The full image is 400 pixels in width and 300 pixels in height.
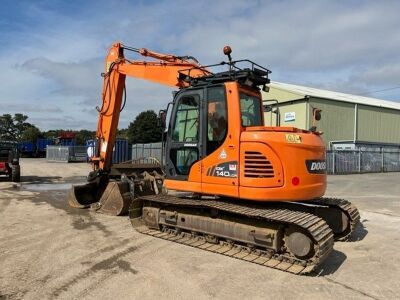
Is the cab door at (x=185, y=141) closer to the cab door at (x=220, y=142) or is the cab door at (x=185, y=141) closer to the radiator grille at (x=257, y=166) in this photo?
the cab door at (x=220, y=142)

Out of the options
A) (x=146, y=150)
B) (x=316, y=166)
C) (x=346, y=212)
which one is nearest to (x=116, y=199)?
(x=316, y=166)

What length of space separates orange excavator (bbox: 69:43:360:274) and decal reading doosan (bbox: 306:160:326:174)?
0.02 meters

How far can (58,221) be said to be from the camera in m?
10.5

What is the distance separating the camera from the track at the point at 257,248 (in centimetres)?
671

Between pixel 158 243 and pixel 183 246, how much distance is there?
0.51m

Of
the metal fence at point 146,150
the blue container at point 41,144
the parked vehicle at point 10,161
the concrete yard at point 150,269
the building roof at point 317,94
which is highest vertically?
the building roof at point 317,94

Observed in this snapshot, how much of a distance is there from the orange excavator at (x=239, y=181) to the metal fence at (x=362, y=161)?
2340cm

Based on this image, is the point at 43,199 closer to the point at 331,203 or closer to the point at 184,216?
the point at 184,216

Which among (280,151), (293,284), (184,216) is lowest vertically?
(293,284)

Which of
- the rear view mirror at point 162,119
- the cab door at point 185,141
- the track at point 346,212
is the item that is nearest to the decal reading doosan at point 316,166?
the track at point 346,212

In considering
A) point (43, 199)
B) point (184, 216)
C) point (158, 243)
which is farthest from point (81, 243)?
point (43, 199)

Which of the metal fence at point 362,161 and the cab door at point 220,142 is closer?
the cab door at point 220,142

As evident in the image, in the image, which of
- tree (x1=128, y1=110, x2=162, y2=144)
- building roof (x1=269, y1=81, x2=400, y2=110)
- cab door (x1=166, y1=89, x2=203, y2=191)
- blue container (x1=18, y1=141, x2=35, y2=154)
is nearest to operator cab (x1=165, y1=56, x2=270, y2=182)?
cab door (x1=166, y1=89, x2=203, y2=191)

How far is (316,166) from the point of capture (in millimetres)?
7879
